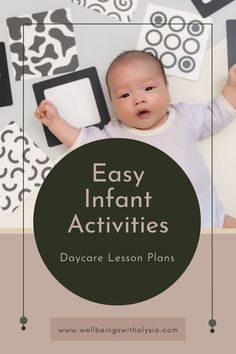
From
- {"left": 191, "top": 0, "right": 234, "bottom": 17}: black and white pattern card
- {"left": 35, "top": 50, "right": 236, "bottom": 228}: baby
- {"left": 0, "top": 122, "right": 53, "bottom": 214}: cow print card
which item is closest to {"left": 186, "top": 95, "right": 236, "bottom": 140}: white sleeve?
{"left": 35, "top": 50, "right": 236, "bottom": 228}: baby

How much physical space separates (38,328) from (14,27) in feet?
1.78

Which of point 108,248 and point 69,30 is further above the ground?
point 69,30

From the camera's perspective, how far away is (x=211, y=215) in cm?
89

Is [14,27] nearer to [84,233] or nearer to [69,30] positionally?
[69,30]

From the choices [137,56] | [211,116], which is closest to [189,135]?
[211,116]

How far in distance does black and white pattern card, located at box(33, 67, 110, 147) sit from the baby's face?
38mm

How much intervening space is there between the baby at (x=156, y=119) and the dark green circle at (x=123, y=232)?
0.03 metres

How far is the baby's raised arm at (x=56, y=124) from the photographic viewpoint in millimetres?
904

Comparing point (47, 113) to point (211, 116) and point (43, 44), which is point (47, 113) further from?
point (211, 116)

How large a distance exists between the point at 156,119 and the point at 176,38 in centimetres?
16

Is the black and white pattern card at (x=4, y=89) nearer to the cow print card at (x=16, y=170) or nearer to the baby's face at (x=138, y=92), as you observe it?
the cow print card at (x=16, y=170)

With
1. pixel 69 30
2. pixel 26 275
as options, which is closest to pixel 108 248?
pixel 26 275

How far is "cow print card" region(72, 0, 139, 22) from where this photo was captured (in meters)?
0.92

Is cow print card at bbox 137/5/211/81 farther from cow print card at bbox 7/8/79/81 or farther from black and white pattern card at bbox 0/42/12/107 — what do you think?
black and white pattern card at bbox 0/42/12/107
